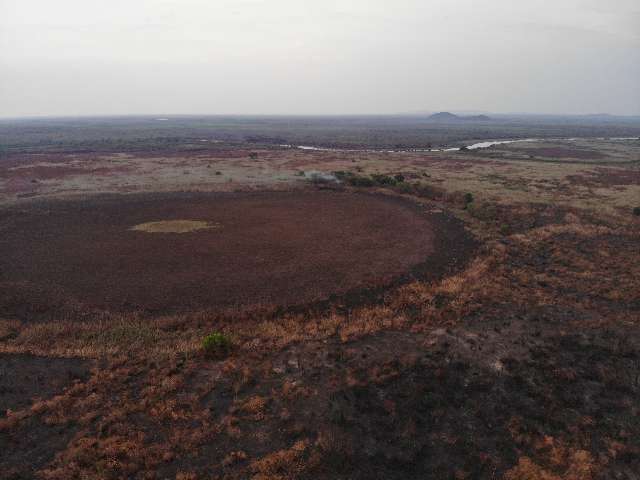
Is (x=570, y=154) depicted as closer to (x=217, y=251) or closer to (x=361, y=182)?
(x=361, y=182)

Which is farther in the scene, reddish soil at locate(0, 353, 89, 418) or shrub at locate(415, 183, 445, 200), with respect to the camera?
shrub at locate(415, 183, 445, 200)

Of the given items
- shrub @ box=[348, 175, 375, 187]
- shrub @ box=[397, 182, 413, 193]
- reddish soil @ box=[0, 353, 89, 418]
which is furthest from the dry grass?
shrub @ box=[397, 182, 413, 193]

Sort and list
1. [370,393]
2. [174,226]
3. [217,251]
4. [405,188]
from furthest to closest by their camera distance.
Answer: [405,188] → [174,226] → [217,251] → [370,393]

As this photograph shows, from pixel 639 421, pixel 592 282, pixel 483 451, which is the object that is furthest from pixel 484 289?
pixel 483 451

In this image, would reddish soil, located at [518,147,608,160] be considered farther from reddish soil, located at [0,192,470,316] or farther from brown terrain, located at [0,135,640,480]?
reddish soil, located at [0,192,470,316]

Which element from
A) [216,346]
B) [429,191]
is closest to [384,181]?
[429,191]

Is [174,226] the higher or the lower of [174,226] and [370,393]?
the higher
